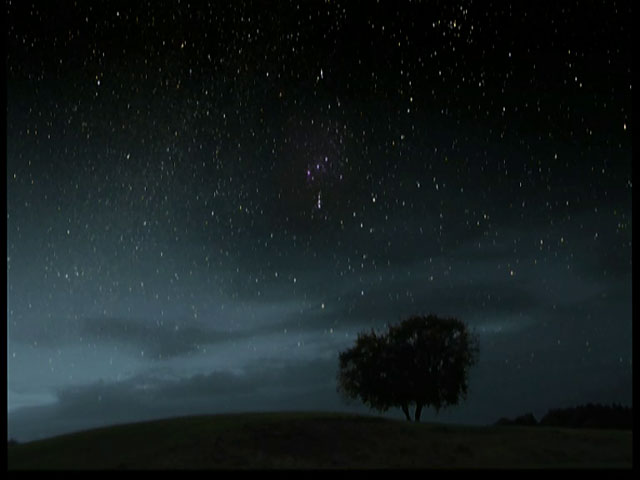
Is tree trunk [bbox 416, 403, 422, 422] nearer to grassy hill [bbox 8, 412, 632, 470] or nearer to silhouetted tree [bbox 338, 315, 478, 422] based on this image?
silhouetted tree [bbox 338, 315, 478, 422]

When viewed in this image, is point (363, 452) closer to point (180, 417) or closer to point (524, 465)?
point (524, 465)

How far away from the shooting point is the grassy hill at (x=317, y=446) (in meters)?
26.6

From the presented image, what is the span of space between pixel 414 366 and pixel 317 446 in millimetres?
14653

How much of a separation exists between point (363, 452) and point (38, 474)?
1413cm

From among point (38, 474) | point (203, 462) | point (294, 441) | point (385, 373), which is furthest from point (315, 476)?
point (385, 373)

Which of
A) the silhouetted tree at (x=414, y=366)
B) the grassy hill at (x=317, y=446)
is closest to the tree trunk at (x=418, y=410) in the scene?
the silhouetted tree at (x=414, y=366)

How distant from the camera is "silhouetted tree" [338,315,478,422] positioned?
42.2 meters

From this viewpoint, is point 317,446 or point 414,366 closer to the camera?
point 317,446

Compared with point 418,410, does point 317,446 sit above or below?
below

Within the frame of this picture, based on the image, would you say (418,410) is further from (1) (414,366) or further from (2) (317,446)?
(2) (317,446)

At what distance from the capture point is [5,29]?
14375 millimetres

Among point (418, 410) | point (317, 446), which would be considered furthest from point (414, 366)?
point (317, 446)

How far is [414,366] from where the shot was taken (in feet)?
138

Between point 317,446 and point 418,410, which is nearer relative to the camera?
point 317,446
